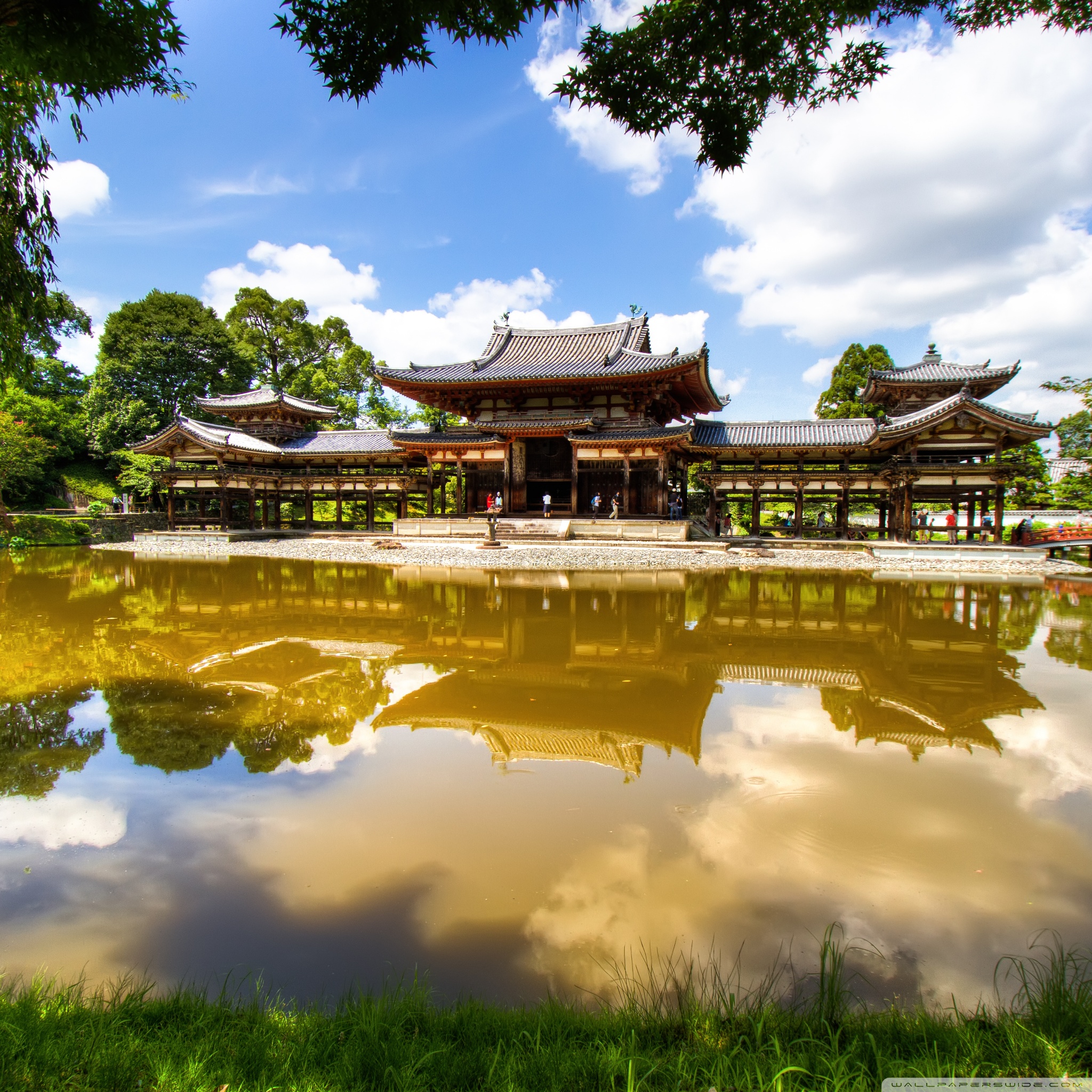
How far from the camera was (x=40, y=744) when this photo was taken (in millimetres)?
4762

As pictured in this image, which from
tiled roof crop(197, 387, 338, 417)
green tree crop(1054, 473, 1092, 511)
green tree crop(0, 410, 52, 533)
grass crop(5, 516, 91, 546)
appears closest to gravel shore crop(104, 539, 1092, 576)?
green tree crop(1054, 473, 1092, 511)

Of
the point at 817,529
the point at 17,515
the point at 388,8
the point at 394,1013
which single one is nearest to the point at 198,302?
the point at 17,515

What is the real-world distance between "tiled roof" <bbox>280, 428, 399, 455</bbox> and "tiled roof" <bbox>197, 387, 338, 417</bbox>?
1774 millimetres

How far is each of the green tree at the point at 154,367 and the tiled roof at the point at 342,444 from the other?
485 inches

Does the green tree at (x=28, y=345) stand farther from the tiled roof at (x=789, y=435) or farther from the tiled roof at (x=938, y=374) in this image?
the tiled roof at (x=938, y=374)

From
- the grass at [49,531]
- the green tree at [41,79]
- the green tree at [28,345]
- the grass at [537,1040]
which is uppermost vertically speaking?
the green tree at [41,79]

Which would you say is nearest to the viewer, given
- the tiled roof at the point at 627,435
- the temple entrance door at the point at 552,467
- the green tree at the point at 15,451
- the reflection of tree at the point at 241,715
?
the reflection of tree at the point at 241,715

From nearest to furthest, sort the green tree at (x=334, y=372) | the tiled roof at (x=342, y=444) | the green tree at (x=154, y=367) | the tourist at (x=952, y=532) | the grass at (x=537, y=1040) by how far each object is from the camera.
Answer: the grass at (x=537, y=1040) < the tourist at (x=952, y=532) < the tiled roof at (x=342, y=444) < the green tree at (x=154, y=367) < the green tree at (x=334, y=372)

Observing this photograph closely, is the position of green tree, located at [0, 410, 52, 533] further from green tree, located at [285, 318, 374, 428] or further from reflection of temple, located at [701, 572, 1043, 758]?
reflection of temple, located at [701, 572, 1043, 758]

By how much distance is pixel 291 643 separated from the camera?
813 centimetres

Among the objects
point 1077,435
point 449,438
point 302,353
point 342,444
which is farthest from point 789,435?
point 302,353

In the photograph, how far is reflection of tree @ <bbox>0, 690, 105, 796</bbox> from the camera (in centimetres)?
420

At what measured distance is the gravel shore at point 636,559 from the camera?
17.2 meters

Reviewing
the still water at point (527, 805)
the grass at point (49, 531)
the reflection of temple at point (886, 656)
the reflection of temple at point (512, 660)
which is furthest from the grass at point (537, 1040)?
the grass at point (49, 531)
